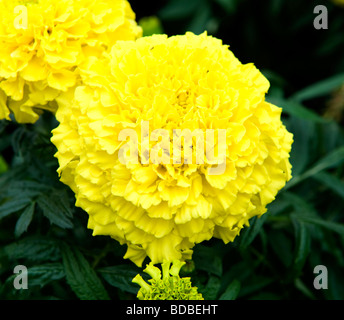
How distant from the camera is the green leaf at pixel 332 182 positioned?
1677 millimetres

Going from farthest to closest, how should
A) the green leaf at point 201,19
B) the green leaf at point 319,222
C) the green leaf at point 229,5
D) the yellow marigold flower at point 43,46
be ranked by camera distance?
the green leaf at point 201,19 → the green leaf at point 229,5 → the green leaf at point 319,222 → the yellow marigold flower at point 43,46

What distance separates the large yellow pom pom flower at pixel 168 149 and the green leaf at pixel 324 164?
65 cm

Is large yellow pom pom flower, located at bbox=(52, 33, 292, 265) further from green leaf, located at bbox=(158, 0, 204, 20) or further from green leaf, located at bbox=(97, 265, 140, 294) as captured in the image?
green leaf, located at bbox=(158, 0, 204, 20)

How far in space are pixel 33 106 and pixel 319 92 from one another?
133cm

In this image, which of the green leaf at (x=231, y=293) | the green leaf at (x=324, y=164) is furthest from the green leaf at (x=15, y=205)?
the green leaf at (x=324, y=164)

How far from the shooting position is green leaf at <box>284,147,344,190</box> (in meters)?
1.72

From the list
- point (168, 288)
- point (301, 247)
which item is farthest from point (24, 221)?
point (301, 247)

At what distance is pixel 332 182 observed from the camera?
5.56 ft

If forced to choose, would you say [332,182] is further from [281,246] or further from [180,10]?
[180,10]

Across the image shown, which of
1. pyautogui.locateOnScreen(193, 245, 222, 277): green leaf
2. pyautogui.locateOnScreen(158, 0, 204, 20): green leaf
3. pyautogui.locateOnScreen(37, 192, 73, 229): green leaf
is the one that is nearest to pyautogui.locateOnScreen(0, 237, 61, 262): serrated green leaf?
pyautogui.locateOnScreen(37, 192, 73, 229): green leaf

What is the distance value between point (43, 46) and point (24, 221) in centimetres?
48

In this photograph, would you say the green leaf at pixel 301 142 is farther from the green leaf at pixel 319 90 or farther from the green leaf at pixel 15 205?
the green leaf at pixel 15 205

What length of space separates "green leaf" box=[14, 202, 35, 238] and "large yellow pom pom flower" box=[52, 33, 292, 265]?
0.20 m

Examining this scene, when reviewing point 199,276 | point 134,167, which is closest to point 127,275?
point 199,276
